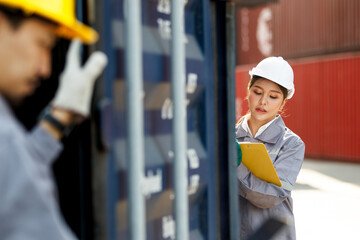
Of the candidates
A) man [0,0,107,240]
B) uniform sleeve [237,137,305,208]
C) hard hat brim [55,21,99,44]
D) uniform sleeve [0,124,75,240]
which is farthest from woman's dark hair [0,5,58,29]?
uniform sleeve [237,137,305,208]

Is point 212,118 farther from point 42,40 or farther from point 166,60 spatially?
point 42,40

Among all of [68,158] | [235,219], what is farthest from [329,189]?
[68,158]

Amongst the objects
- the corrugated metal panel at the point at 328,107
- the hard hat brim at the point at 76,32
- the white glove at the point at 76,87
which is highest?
the hard hat brim at the point at 76,32

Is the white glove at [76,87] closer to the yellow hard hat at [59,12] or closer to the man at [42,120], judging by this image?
the man at [42,120]

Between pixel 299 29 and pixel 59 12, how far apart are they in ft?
61.0

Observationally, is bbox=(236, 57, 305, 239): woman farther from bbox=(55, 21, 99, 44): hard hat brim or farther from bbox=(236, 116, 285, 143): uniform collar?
bbox=(55, 21, 99, 44): hard hat brim

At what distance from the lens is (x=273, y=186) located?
302cm

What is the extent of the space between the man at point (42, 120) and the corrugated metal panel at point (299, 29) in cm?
1611

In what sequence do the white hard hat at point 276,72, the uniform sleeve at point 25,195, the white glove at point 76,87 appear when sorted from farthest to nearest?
the white hard hat at point 276,72, the white glove at point 76,87, the uniform sleeve at point 25,195

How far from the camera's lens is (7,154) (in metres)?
1.21

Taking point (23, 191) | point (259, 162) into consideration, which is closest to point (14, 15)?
point (23, 191)

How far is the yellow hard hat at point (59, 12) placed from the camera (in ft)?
4.23

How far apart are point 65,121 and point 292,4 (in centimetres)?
1897

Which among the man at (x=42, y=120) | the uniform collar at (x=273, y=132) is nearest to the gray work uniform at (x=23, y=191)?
the man at (x=42, y=120)
